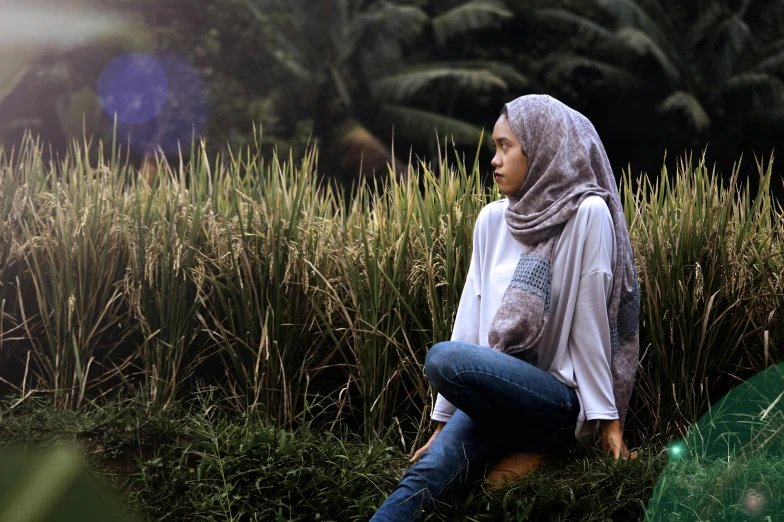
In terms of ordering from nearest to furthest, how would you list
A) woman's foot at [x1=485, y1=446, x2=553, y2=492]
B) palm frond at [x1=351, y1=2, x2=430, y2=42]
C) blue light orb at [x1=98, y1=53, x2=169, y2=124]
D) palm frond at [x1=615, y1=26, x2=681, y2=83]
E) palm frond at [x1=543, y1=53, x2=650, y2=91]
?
woman's foot at [x1=485, y1=446, x2=553, y2=492] < blue light orb at [x1=98, y1=53, x2=169, y2=124] < palm frond at [x1=615, y1=26, x2=681, y2=83] < palm frond at [x1=351, y1=2, x2=430, y2=42] < palm frond at [x1=543, y1=53, x2=650, y2=91]

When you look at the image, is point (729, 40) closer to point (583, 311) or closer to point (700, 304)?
point (700, 304)

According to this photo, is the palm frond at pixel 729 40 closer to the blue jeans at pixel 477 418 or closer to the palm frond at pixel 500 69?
the palm frond at pixel 500 69

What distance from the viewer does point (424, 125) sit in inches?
757

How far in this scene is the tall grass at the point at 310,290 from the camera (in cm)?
309

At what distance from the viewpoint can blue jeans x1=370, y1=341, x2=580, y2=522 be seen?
7.63 feet

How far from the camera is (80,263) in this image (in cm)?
357

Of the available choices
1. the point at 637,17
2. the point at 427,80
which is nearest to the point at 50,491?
the point at 427,80

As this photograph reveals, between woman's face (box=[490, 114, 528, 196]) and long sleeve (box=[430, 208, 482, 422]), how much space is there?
0.22m

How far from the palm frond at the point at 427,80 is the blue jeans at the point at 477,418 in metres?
16.5

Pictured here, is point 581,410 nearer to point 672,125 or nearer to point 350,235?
point 350,235

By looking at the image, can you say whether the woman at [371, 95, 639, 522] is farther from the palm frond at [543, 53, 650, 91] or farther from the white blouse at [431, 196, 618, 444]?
the palm frond at [543, 53, 650, 91]

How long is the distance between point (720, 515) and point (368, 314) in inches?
59.4

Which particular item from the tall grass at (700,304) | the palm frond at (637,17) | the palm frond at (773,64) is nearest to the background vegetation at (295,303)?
the tall grass at (700,304)

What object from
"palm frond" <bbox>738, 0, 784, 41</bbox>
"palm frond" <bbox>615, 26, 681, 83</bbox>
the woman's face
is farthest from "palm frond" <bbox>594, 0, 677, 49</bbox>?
the woman's face
